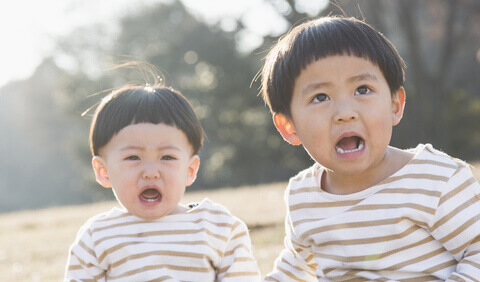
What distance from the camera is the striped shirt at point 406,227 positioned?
6.18 ft

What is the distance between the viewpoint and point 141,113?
7.77 feet

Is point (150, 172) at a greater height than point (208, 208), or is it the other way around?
point (150, 172)

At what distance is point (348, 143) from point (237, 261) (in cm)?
73

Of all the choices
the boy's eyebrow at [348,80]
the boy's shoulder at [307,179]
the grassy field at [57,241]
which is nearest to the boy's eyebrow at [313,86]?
the boy's eyebrow at [348,80]

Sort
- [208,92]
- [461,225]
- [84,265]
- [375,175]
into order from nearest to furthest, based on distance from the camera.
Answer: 1. [461,225]
2. [375,175]
3. [84,265]
4. [208,92]

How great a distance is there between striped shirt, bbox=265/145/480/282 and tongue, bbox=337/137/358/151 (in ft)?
0.57

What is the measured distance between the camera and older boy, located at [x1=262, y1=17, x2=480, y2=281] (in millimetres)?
1910

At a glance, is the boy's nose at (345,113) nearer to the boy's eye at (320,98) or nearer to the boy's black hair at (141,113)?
the boy's eye at (320,98)

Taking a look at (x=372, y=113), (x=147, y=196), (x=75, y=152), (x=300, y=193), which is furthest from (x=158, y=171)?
(x=75, y=152)

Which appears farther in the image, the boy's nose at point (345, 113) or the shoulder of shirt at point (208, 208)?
the shoulder of shirt at point (208, 208)

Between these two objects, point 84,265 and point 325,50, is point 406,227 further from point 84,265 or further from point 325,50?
point 84,265

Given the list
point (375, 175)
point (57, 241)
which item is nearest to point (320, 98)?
point (375, 175)

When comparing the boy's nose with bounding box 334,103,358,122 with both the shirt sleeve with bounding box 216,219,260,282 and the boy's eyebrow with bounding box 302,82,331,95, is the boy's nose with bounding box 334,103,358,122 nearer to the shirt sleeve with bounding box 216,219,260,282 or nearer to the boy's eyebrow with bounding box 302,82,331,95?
the boy's eyebrow with bounding box 302,82,331,95

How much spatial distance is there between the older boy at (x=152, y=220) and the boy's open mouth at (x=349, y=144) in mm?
649
